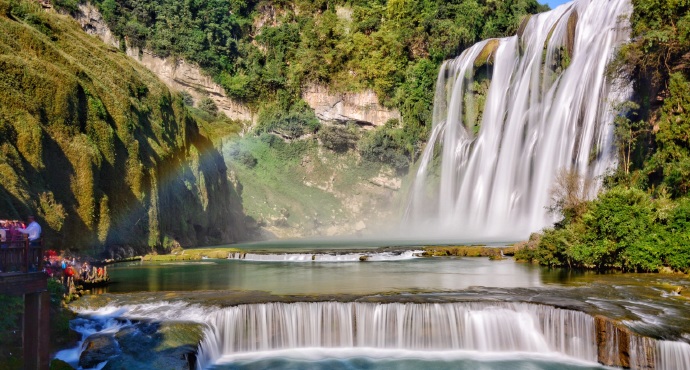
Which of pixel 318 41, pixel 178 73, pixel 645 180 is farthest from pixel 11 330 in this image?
pixel 178 73

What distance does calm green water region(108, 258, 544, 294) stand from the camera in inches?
816

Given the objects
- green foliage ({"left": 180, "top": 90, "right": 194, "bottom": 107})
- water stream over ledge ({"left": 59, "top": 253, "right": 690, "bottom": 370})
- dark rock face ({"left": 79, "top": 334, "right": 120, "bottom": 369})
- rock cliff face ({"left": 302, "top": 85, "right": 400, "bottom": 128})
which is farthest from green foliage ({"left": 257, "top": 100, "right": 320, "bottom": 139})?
dark rock face ({"left": 79, "top": 334, "right": 120, "bottom": 369})

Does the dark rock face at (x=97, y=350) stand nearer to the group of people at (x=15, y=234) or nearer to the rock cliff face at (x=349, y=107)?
the group of people at (x=15, y=234)

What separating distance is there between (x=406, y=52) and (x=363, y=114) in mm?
10021

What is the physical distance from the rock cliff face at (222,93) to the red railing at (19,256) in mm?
60420

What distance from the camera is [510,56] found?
52812 millimetres

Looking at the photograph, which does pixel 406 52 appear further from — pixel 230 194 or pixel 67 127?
pixel 67 127

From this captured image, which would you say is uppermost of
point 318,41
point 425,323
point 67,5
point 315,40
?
point 67,5

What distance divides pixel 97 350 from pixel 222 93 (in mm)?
66860

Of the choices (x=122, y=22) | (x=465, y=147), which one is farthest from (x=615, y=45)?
(x=122, y=22)

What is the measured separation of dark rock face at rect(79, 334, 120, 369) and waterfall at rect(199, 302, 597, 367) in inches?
98.3

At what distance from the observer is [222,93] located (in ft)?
254

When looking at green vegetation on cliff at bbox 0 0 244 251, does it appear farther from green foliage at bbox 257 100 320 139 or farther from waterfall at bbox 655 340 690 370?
green foliage at bbox 257 100 320 139

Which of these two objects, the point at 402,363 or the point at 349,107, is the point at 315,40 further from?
the point at 402,363
